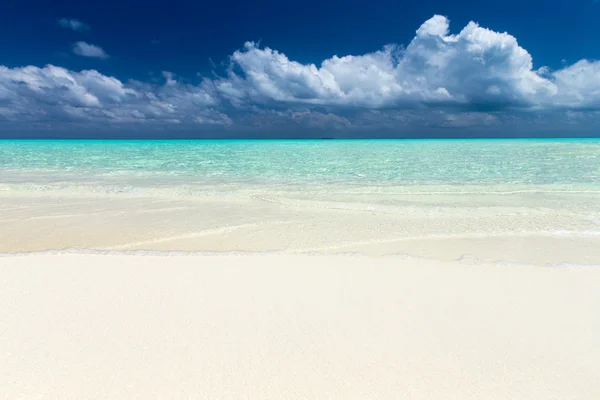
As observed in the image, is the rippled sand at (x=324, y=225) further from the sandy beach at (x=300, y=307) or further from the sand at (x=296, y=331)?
the sand at (x=296, y=331)

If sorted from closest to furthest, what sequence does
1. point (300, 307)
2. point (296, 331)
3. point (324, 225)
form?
point (296, 331), point (300, 307), point (324, 225)

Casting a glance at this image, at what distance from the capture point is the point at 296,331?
3104 millimetres

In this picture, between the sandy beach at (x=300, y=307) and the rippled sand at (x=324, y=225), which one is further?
the rippled sand at (x=324, y=225)

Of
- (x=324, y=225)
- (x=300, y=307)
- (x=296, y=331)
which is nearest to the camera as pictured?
(x=296, y=331)

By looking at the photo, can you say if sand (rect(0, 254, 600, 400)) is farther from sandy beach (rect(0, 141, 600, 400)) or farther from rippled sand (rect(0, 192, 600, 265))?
rippled sand (rect(0, 192, 600, 265))

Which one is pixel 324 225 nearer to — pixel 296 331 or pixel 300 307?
pixel 300 307

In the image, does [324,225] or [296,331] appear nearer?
[296,331]

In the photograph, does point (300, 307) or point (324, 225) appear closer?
point (300, 307)

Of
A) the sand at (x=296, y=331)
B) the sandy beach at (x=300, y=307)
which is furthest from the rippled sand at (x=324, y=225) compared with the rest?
the sand at (x=296, y=331)

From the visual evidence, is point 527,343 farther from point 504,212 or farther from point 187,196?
point 187,196

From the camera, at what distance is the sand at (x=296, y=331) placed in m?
2.45

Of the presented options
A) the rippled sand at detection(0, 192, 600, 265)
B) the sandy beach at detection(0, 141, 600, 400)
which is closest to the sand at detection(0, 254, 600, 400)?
the sandy beach at detection(0, 141, 600, 400)

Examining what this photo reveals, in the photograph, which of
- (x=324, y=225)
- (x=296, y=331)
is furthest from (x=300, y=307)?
(x=324, y=225)

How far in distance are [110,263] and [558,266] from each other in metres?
6.06
